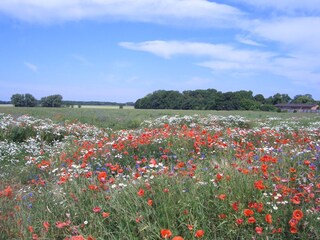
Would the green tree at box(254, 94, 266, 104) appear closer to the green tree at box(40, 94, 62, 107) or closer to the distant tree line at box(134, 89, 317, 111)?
the distant tree line at box(134, 89, 317, 111)

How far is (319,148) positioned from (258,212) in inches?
135

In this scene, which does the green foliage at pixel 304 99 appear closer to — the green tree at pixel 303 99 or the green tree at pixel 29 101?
the green tree at pixel 303 99

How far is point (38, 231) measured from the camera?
3.93 meters

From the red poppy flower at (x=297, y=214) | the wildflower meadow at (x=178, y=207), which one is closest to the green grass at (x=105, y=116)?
the wildflower meadow at (x=178, y=207)

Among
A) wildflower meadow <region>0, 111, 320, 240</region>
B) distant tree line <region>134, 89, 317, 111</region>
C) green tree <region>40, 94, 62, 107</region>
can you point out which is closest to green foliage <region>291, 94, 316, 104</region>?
distant tree line <region>134, 89, 317, 111</region>

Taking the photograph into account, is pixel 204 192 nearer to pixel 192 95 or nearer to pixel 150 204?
pixel 150 204

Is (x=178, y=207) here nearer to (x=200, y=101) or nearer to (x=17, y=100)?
(x=17, y=100)

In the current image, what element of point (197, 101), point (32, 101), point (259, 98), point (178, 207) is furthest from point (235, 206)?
point (259, 98)

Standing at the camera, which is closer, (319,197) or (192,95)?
(319,197)

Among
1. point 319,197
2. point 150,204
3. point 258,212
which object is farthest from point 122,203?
point 319,197

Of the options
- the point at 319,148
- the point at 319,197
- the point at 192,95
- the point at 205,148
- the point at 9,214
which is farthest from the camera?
the point at 192,95

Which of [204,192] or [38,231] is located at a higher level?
[204,192]

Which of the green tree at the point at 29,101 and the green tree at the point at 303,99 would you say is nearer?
the green tree at the point at 29,101

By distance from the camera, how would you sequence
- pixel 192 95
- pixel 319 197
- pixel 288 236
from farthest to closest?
pixel 192 95 → pixel 319 197 → pixel 288 236
